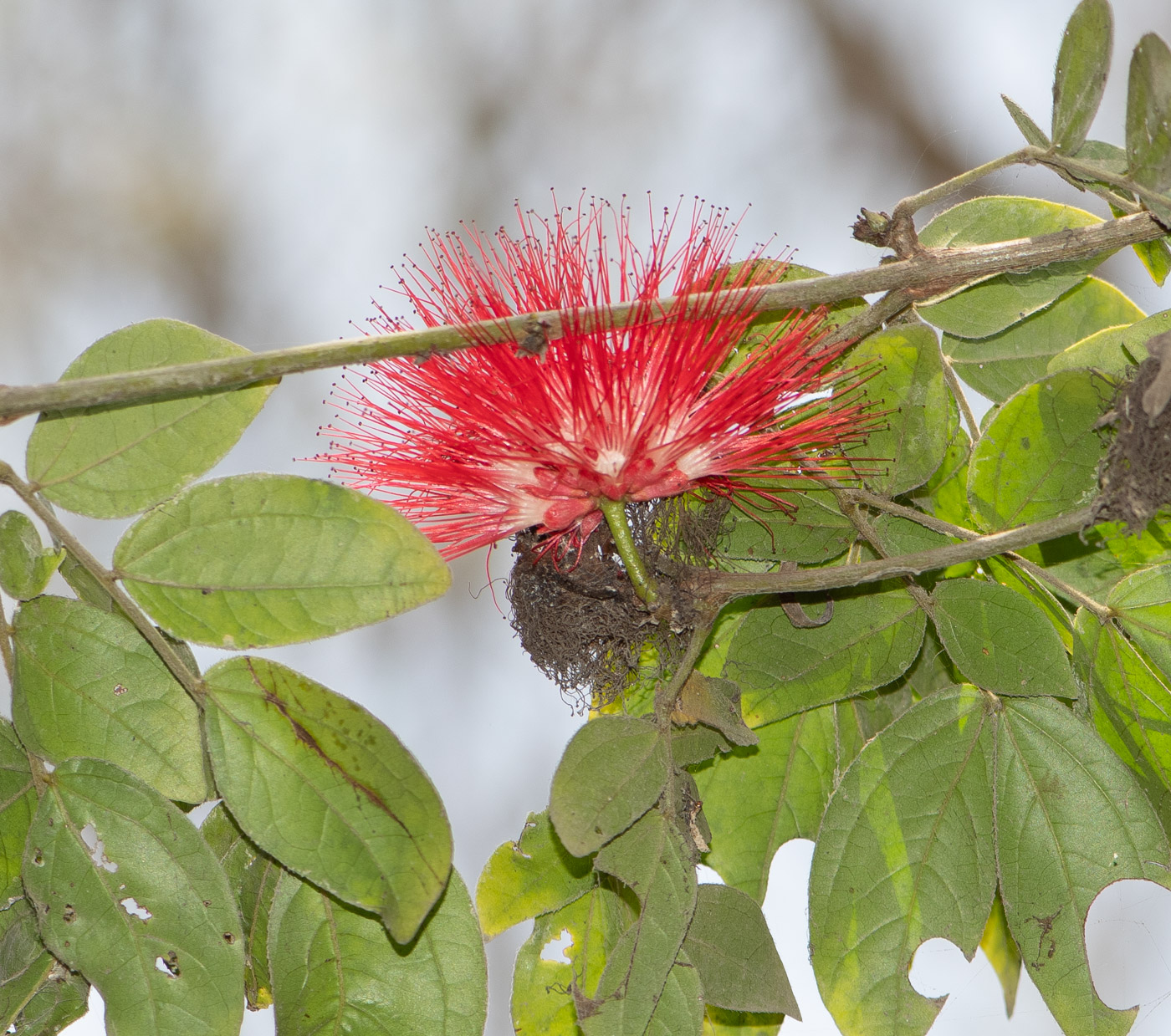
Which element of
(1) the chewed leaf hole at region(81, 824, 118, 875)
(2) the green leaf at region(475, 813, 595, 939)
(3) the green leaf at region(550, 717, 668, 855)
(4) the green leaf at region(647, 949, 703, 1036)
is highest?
(1) the chewed leaf hole at region(81, 824, 118, 875)

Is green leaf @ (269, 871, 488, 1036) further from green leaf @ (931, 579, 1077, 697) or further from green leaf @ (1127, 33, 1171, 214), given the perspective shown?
green leaf @ (1127, 33, 1171, 214)

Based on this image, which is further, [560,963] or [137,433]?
[560,963]

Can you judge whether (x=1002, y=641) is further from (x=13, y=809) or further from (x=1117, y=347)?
(x=13, y=809)

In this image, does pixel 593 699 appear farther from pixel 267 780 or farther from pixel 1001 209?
pixel 1001 209

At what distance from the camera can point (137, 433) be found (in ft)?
2.47

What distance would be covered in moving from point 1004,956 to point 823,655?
0.43 meters

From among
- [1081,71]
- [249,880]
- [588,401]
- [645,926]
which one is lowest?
[645,926]

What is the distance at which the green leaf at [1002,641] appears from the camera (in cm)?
82

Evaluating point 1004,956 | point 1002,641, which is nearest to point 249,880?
point 1002,641

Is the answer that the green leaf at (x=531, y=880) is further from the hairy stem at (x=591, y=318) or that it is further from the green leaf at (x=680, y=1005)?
the hairy stem at (x=591, y=318)

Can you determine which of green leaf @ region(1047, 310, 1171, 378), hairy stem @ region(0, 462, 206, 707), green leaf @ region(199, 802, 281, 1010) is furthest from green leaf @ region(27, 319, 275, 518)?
green leaf @ region(1047, 310, 1171, 378)

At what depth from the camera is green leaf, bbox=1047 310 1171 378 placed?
0.80 meters

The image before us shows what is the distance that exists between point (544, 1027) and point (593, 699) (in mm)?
271

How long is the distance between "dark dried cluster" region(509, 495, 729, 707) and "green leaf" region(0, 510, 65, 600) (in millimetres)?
326
